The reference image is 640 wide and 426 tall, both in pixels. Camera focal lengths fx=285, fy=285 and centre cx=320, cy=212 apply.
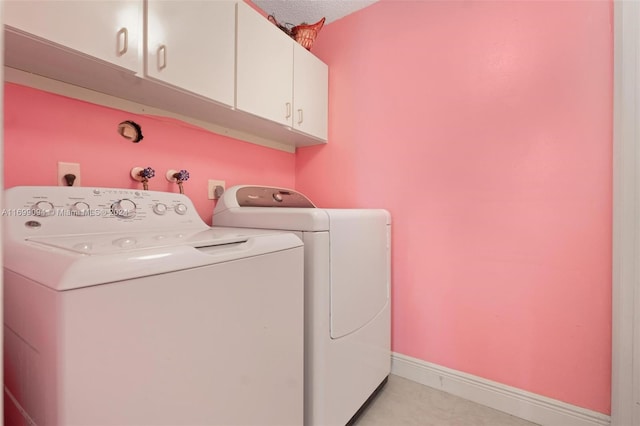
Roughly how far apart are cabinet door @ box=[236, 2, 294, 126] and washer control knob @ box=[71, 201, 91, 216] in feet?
2.44

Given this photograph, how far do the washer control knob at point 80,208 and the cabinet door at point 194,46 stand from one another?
52 centimetres

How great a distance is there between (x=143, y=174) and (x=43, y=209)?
0.42m

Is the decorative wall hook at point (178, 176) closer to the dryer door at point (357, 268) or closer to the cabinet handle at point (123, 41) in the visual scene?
the cabinet handle at point (123, 41)

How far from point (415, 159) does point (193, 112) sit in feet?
4.07

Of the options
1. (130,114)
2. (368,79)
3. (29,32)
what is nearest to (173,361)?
(29,32)

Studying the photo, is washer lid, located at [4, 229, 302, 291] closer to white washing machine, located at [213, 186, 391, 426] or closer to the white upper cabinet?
white washing machine, located at [213, 186, 391, 426]

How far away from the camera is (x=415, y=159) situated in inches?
66.0

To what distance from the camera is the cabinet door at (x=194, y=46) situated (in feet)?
3.45

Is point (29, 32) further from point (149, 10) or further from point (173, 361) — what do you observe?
point (173, 361)

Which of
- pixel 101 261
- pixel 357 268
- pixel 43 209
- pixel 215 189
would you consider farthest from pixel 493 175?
pixel 43 209

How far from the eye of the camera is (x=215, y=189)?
1.62 meters

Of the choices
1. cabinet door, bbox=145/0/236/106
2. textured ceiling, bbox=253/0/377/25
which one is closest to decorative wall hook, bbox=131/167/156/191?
cabinet door, bbox=145/0/236/106

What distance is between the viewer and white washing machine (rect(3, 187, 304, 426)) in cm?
52

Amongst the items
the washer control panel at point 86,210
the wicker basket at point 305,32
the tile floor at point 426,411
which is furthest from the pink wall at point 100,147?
the tile floor at point 426,411
